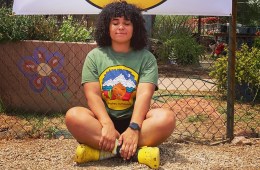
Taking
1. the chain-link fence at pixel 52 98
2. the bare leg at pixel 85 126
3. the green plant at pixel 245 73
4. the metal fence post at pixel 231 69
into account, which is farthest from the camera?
the green plant at pixel 245 73

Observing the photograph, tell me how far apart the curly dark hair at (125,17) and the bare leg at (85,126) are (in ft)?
2.15

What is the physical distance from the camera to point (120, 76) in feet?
10.4

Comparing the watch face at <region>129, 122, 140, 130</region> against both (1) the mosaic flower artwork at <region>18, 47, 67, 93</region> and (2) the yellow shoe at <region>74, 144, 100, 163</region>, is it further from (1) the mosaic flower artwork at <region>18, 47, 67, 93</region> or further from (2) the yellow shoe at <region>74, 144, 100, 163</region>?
(1) the mosaic flower artwork at <region>18, 47, 67, 93</region>

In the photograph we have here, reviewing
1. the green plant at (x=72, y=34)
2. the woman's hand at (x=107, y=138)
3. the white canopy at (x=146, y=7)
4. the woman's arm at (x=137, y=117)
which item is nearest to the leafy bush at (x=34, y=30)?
the green plant at (x=72, y=34)

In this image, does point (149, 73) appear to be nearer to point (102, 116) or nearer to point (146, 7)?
point (102, 116)

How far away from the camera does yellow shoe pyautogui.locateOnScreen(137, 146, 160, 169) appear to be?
9.26 feet

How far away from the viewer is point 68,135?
12.7ft

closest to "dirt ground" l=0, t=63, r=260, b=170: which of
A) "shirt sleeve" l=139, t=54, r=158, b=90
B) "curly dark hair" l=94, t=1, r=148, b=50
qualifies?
"shirt sleeve" l=139, t=54, r=158, b=90

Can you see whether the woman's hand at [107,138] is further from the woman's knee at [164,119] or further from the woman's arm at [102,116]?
the woman's knee at [164,119]

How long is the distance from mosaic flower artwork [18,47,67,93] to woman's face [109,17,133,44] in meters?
1.84

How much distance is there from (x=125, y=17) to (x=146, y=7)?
1.38 ft

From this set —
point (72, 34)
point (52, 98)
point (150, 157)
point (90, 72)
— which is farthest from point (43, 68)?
point (150, 157)

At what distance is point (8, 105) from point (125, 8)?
2.40 meters

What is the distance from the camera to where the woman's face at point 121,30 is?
10.5 feet
